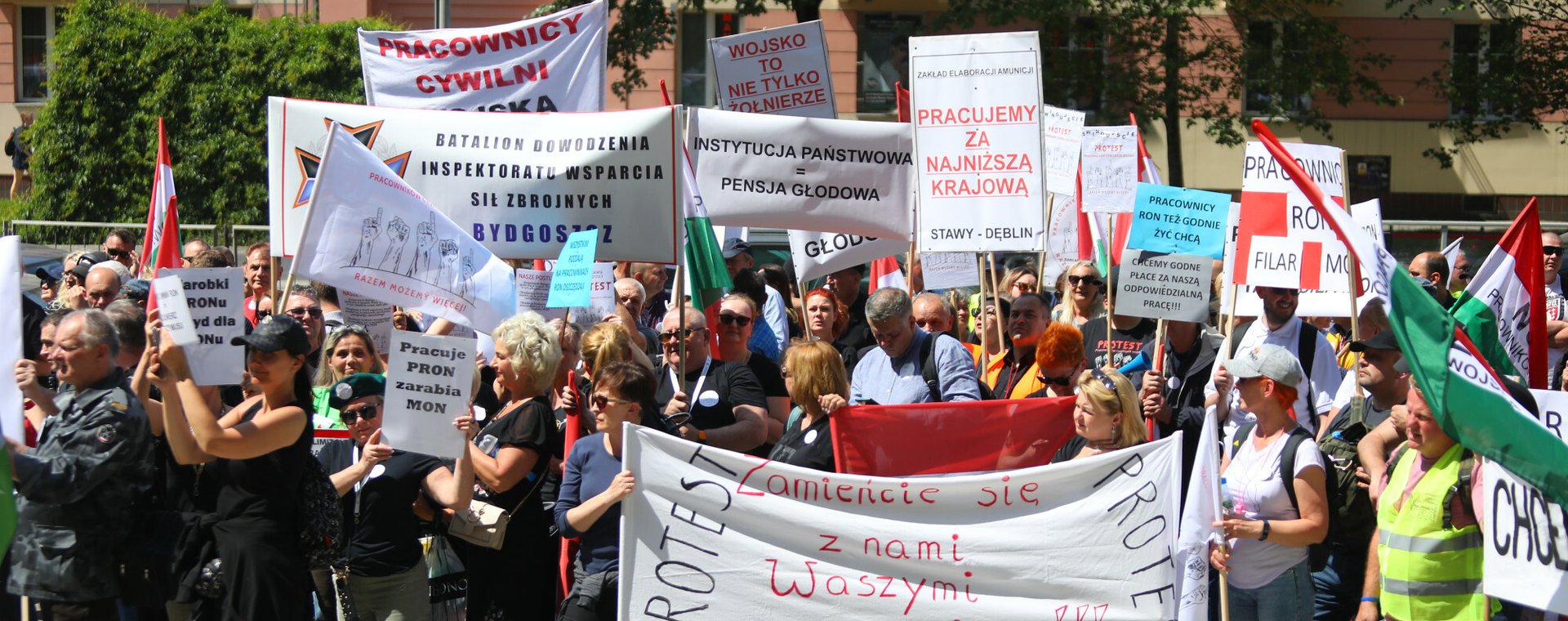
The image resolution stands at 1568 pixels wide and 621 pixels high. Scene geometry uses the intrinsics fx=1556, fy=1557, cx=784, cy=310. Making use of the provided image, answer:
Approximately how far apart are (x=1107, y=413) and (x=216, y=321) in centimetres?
320

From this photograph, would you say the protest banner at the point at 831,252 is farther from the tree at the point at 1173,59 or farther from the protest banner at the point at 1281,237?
the tree at the point at 1173,59

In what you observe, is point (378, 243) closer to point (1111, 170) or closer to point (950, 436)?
point (950, 436)

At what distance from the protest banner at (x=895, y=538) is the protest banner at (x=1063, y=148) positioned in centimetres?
531

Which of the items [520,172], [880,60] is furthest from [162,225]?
[880,60]

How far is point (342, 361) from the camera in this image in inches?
255

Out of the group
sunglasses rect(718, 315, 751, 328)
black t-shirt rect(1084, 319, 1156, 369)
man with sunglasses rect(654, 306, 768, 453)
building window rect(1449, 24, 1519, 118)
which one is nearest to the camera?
man with sunglasses rect(654, 306, 768, 453)

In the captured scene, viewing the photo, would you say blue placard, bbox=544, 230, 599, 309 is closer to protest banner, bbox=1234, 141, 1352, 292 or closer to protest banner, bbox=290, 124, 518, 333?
protest banner, bbox=290, 124, 518, 333

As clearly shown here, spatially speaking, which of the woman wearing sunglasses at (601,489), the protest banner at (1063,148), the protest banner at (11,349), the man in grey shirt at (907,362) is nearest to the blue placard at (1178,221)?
the man in grey shirt at (907,362)

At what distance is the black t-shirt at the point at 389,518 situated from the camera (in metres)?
5.71

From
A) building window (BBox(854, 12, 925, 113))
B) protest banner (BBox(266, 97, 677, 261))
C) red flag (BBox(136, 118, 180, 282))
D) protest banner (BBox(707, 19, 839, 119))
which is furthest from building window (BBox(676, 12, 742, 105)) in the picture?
protest banner (BBox(266, 97, 677, 261))

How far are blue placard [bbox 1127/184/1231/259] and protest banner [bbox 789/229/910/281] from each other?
137cm

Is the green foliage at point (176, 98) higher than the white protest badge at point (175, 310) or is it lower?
higher

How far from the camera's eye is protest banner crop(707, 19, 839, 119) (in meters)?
10.4

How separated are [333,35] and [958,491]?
69.5ft
